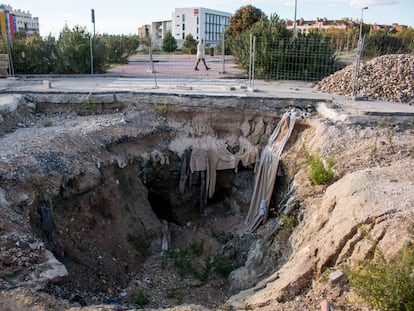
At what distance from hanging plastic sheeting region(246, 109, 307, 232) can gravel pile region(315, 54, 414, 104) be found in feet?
9.13

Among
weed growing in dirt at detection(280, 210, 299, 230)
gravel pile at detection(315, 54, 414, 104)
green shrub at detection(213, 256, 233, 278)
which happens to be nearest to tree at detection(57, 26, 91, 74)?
gravel pile at detection(315, 54, 414, 104)

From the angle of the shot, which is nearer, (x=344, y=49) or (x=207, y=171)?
(x=207, y=171)

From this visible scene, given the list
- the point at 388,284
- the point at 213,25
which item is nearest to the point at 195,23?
the point at 213,25

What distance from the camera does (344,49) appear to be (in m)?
20.2

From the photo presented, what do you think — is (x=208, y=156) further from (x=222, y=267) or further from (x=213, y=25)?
(x=213, y=25)

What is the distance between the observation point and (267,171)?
9719 mm

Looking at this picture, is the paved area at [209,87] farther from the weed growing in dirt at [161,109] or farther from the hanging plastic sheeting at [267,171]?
the hanging plastic sheeting at [267,171]

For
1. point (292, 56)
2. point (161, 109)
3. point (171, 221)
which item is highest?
point (292, 56)

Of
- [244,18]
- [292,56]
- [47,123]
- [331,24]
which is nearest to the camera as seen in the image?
[47,123]

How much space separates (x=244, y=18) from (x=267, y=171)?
2116 centimetres

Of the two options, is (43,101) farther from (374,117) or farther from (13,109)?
(374,117)

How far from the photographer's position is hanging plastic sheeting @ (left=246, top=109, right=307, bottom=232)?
939cm

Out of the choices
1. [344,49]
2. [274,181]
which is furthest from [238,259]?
[344,49]

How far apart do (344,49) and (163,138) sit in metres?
13.2
